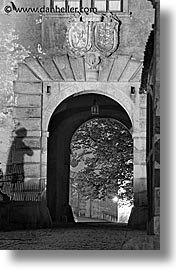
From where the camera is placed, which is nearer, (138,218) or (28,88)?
(138,218)

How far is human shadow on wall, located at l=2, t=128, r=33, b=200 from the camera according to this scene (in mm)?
3289

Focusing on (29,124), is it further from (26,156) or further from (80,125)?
(80,125)

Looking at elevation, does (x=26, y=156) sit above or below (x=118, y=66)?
below

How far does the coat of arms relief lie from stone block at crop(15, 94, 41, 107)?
1.16ft

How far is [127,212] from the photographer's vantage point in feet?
10.7

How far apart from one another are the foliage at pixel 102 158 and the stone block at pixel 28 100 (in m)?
Result: 0.31

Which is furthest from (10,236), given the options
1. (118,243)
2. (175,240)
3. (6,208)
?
(175,240)

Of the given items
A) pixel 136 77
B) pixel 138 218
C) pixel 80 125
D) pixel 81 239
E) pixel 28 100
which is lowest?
pixel 81 239

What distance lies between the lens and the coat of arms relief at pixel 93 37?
11.2 ft

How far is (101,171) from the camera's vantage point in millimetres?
3342

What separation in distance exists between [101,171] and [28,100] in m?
0.62

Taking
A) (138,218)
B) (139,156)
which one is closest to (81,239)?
(138,218)

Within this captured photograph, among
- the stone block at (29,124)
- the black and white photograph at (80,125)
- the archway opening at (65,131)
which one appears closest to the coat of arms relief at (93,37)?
the black and white photograph at (80,125)

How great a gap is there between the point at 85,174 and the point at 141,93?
60 cm
